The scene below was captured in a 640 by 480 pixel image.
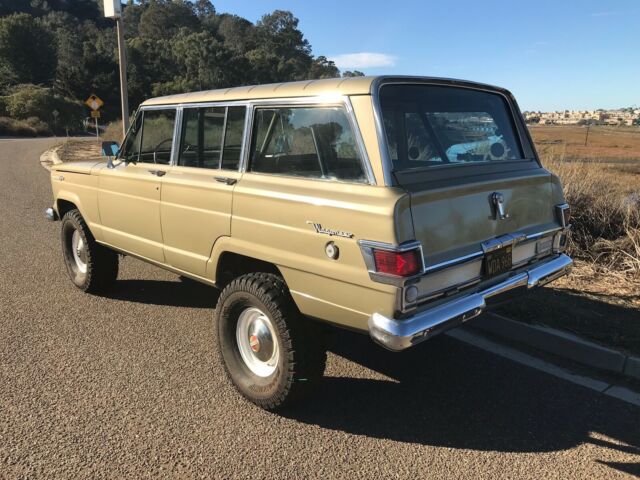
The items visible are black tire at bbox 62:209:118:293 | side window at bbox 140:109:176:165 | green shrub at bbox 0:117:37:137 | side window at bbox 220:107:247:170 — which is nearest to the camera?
side window at bbox 220:107:247:170

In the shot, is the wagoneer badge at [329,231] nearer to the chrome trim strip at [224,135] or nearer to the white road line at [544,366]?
the chrome trim strip at [224,135]

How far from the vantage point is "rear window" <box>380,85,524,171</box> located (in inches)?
122

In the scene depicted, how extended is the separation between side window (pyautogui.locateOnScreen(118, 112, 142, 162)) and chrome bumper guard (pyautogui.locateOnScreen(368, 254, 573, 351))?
295 centimetres

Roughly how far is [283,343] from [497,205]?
1.53 meters

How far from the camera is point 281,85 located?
3.33 meters

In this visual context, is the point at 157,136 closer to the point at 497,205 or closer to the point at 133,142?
the point at 133,142

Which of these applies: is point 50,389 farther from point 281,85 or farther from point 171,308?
point 281,85

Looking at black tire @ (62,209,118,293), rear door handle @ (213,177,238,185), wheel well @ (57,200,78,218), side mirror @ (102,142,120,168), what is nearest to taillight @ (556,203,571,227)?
rear door handle @ (213,177,238,185)

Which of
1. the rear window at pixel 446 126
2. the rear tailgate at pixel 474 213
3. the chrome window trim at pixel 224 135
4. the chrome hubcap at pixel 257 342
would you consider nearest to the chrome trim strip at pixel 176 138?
the chrome window trim at pixel 224 135

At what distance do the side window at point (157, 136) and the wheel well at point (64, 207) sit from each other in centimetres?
163

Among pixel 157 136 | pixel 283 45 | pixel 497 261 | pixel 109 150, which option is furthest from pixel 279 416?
pixel 283 45

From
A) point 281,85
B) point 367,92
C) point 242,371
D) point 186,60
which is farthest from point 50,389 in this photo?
point 186,60

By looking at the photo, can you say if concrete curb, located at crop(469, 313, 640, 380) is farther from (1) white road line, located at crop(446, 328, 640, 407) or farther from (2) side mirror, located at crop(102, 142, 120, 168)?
(2) side mirror, located at crop(102, 142, 120, 168)

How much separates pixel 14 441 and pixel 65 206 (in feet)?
10.8
